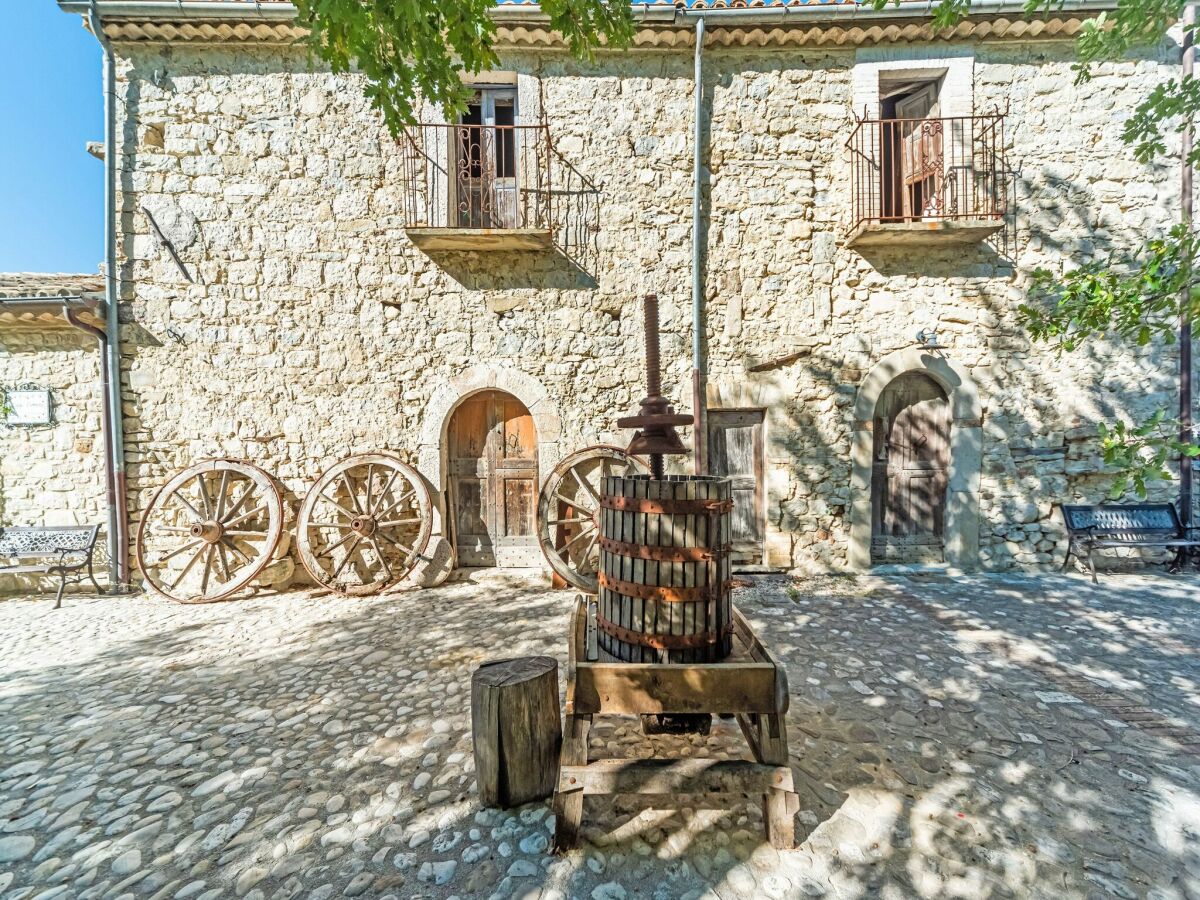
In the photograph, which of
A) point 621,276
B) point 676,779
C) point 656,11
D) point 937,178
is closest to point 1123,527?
point 937,178

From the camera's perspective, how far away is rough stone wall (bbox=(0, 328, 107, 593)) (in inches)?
190

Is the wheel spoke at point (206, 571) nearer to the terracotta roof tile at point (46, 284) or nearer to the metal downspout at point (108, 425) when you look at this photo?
the metal downspout at point (108, 425)

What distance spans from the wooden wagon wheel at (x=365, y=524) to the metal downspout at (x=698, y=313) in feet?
10.0

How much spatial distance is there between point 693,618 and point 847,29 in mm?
6262

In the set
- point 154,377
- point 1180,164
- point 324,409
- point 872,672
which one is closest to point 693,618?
point 872,672

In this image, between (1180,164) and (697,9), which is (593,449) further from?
(1180,164)

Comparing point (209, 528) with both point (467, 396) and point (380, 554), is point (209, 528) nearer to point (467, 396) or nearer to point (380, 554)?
point (380, 554)

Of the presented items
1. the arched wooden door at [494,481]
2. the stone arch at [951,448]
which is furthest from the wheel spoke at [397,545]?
the stone arch at [951,448]

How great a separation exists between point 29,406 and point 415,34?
19.9ft

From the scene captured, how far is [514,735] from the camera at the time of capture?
76.2 inches

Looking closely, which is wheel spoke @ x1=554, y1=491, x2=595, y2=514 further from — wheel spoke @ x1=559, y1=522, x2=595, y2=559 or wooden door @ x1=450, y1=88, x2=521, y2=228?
wooden door @ x1=450, y1=88, x2=521, y2=228

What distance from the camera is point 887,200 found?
5172mm

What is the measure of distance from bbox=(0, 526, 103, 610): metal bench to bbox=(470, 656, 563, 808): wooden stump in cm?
541

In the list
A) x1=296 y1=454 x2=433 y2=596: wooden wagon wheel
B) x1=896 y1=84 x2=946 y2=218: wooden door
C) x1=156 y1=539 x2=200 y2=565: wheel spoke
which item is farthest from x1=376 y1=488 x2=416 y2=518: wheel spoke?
x1=896 y1=84 x2=946 y2=218: wooden door
